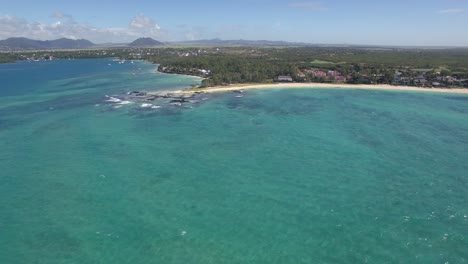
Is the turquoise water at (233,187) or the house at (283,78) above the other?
the house at (283,78)

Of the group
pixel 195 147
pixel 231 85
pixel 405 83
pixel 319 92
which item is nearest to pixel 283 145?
pixel 195 147

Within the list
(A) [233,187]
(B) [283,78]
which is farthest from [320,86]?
(A) [233,187]

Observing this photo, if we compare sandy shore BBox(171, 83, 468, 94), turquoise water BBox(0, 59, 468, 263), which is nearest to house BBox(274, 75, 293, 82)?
sandy shore BBox(171, 83, 468, 94)

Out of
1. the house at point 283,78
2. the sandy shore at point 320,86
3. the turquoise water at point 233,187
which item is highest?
the house at point 283,78

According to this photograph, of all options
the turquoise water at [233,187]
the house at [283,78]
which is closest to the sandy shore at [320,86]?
the house at [283,78]

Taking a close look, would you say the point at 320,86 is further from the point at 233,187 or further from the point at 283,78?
the point at 233,187

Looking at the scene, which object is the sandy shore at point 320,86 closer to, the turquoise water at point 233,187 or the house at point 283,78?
the house at point 283,78

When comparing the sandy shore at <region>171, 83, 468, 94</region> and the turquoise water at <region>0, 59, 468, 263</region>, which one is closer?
the turquoise water at <region>0, 59, 468, 263</region>

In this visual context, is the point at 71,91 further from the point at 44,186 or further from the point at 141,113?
the point at 44,186

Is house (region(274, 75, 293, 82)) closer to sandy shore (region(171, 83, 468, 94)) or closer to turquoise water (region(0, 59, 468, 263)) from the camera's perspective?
sandy shore (region(171, 83, 468, 94))
